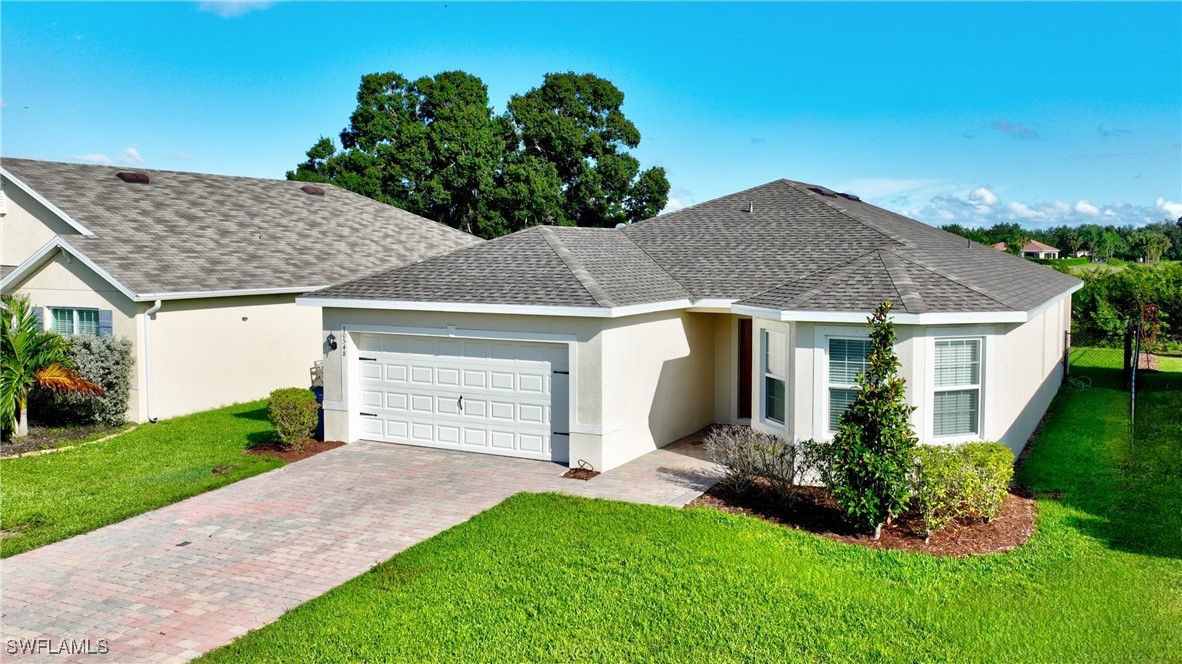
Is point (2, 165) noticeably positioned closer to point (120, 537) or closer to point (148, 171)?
point (148, 171)

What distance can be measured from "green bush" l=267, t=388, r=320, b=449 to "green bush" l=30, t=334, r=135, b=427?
4894 millimetres

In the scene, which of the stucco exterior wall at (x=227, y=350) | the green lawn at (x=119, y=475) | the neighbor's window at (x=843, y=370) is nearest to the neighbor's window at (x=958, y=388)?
the neighbor's window at (x=843, y=370)

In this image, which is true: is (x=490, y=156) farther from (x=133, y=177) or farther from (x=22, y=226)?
(x=22, y=226)

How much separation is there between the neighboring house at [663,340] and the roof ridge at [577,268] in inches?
2.0

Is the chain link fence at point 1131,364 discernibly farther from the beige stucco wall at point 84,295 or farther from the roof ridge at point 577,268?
the beige stucco wall at point 84,295

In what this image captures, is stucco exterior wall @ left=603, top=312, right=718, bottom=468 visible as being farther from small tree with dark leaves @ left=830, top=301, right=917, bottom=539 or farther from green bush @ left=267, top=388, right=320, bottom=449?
green bush @ left=267, top=388, right=320, bottom=449

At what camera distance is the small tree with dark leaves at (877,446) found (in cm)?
909

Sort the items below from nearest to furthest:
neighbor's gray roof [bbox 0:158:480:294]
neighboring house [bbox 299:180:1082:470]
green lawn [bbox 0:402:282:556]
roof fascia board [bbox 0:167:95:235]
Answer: green lawn [bbox 0:402:282:556] < neighboring house [bbox 299:180:1082:470] < neighbor's gray roof [bbox 0:158:480:294] < roof fascia board [bbox 0:167:95:235]

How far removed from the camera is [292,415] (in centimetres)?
1391

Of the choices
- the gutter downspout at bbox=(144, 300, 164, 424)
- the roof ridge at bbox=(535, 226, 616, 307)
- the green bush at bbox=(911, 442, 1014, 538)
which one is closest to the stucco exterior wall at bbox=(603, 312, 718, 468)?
the roof ridge at bbox=(535, 226, 616, 307)

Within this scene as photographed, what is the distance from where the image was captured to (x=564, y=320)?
12773mm

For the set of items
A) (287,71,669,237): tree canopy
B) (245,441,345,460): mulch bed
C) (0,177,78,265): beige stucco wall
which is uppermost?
(287,71,669,237): tree canopy

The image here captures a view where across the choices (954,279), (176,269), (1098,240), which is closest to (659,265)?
(954,279)

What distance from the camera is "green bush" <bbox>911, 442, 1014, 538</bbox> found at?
30.5 ft
